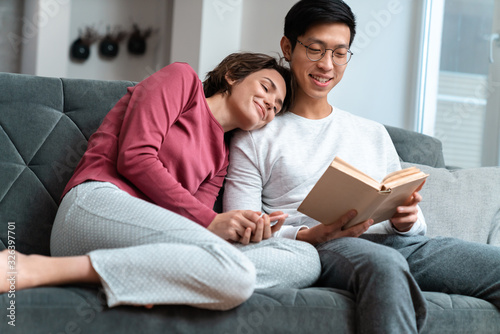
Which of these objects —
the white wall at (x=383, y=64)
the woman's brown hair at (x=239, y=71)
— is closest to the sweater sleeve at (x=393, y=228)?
the woman's brown hair at (x=239, y=71)

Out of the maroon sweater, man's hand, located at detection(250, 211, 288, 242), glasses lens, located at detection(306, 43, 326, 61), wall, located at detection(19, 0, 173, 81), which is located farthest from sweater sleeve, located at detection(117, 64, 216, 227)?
wall, located at detection(19, 0, 173, 81)

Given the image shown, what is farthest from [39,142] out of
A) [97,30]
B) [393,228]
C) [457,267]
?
[97,30]

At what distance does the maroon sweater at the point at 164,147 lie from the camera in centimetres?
143

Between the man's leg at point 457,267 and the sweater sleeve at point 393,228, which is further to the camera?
the sweater sleeve at point 393,228

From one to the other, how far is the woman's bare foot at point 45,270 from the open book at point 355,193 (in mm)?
554

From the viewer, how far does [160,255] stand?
46.3 inches

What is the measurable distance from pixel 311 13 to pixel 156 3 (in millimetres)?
4110

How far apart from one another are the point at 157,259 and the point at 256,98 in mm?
710

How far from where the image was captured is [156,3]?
5.59 m

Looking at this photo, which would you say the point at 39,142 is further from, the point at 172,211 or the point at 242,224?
the point at 242,224

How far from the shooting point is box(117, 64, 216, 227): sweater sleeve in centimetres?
142

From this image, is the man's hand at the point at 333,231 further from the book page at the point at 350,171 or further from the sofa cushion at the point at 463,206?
the sofa cushion at the point at 463,206

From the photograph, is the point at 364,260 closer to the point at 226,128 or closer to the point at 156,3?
the point at 226,128

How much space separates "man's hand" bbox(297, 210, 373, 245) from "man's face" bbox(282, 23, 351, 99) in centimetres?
48
